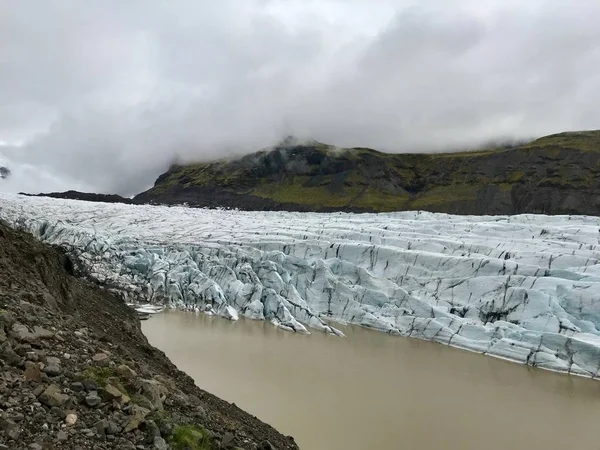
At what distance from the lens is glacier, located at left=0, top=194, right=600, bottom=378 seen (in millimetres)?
14414

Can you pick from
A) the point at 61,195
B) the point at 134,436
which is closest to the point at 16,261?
the point at 134,436

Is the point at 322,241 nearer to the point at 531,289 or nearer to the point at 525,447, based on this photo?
the point at 531,289

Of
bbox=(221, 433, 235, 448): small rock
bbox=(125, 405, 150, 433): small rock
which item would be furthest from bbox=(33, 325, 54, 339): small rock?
bbox=(221, 433, 235, 448): small rock

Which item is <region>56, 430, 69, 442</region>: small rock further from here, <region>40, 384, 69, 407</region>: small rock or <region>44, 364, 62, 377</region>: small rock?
<region>44, 364, 62, 377</region>: small rock

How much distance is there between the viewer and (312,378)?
10.7 meters

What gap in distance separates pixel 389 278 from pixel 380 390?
819 cm

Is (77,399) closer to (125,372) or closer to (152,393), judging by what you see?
(125,372)

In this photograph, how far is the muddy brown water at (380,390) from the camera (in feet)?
26.8

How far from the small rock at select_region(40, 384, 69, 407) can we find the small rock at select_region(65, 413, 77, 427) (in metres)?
0.13

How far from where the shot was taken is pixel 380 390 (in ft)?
33.6

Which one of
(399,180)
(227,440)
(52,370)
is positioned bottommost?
(227,440)

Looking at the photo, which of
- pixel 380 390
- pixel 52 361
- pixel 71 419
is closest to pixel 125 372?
pixel 52 361

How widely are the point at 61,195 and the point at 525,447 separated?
61879mm

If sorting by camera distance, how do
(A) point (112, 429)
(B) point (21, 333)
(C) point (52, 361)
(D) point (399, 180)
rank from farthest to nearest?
(D) point (399, 180) < (B) point (21, 333) < (C) point (52, 361) < (A) point (112, 429)
